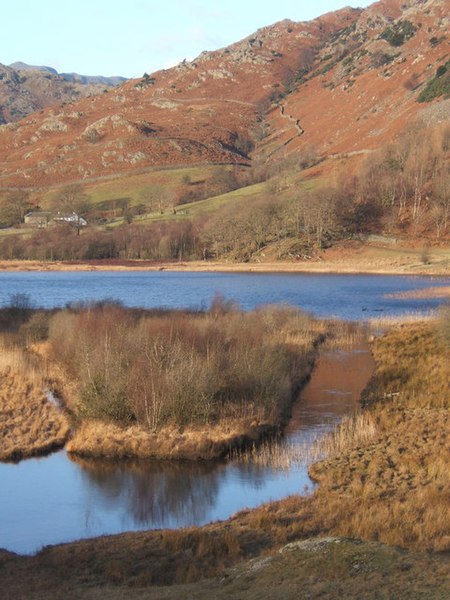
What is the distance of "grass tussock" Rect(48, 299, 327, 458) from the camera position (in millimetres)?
20781

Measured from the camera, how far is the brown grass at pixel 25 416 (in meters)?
21.2

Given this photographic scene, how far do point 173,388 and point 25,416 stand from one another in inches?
209

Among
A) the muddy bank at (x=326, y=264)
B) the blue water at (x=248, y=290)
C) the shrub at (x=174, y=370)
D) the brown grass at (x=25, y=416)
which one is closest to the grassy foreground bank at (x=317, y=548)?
the shrub at (x=174, y=370)

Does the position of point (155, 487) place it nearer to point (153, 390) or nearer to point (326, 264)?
point (153, 390)

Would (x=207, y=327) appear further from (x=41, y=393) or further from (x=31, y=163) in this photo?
(x=31, y=163)

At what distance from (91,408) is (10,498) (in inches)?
189

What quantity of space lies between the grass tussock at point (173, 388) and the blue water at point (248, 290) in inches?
830

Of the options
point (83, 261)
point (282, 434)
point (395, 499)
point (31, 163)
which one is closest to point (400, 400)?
point (282, 434)

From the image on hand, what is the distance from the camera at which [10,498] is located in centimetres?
1772

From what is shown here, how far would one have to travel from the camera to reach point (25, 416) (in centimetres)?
2366

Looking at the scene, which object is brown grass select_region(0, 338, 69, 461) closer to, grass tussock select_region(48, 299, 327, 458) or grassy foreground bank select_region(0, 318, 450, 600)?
grass tussock select_region(48, 299, 327, 458)

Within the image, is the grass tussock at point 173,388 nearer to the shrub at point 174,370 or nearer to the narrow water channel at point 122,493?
the shrub at point 174,370

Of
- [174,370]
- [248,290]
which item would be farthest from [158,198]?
[174,370]

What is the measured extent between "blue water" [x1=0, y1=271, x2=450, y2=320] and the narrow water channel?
28593 mm
